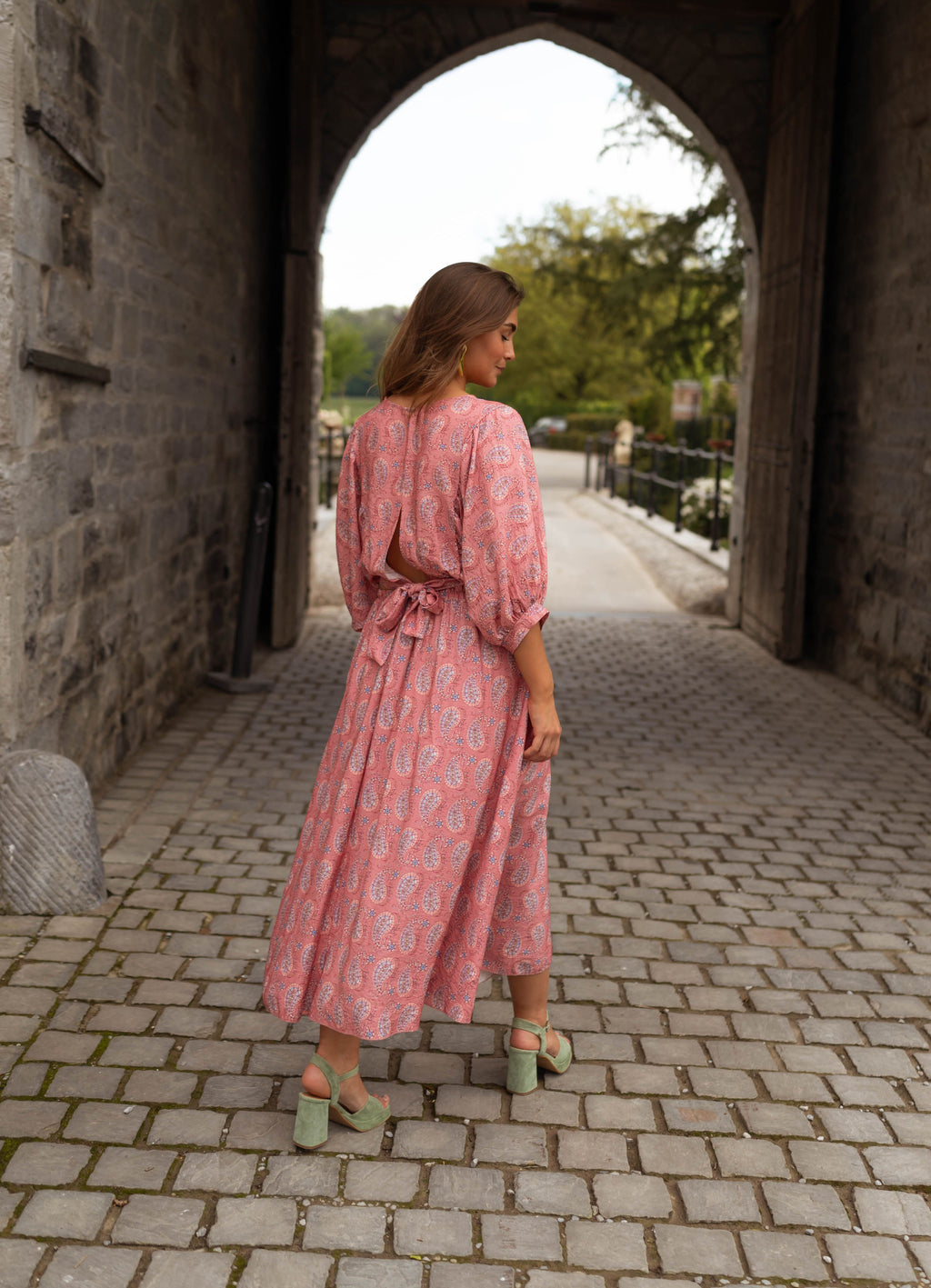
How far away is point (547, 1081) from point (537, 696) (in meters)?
0.87

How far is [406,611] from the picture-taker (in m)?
2.40

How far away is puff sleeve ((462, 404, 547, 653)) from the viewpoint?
225 centimetres

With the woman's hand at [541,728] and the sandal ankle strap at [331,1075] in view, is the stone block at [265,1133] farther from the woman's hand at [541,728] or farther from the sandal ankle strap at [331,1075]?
the woman's hand at [541,728]

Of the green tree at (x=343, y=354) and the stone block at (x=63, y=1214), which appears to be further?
the green tree at (x=343, y=354)

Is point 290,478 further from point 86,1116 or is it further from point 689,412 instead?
point 689,412

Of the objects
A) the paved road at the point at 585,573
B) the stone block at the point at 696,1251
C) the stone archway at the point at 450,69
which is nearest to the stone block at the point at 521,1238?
the stone block at the point at 696,1251

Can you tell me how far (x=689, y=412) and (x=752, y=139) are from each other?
17485mm

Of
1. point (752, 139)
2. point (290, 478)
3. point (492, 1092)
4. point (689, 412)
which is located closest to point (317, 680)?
point (290, 478)

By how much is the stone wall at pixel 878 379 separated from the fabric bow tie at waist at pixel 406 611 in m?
4.15

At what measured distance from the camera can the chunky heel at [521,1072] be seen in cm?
262

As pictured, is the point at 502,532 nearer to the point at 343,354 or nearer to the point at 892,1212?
the point at 892,1212

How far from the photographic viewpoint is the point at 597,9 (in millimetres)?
8062

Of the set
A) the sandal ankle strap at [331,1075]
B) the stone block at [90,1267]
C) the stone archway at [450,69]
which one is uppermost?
the stone archway at [450,69]

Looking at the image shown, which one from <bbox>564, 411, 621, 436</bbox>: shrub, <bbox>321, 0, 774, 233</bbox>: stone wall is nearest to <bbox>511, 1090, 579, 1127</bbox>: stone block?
<bbox>321, 0, 774, 233</bbox>: stone wall
